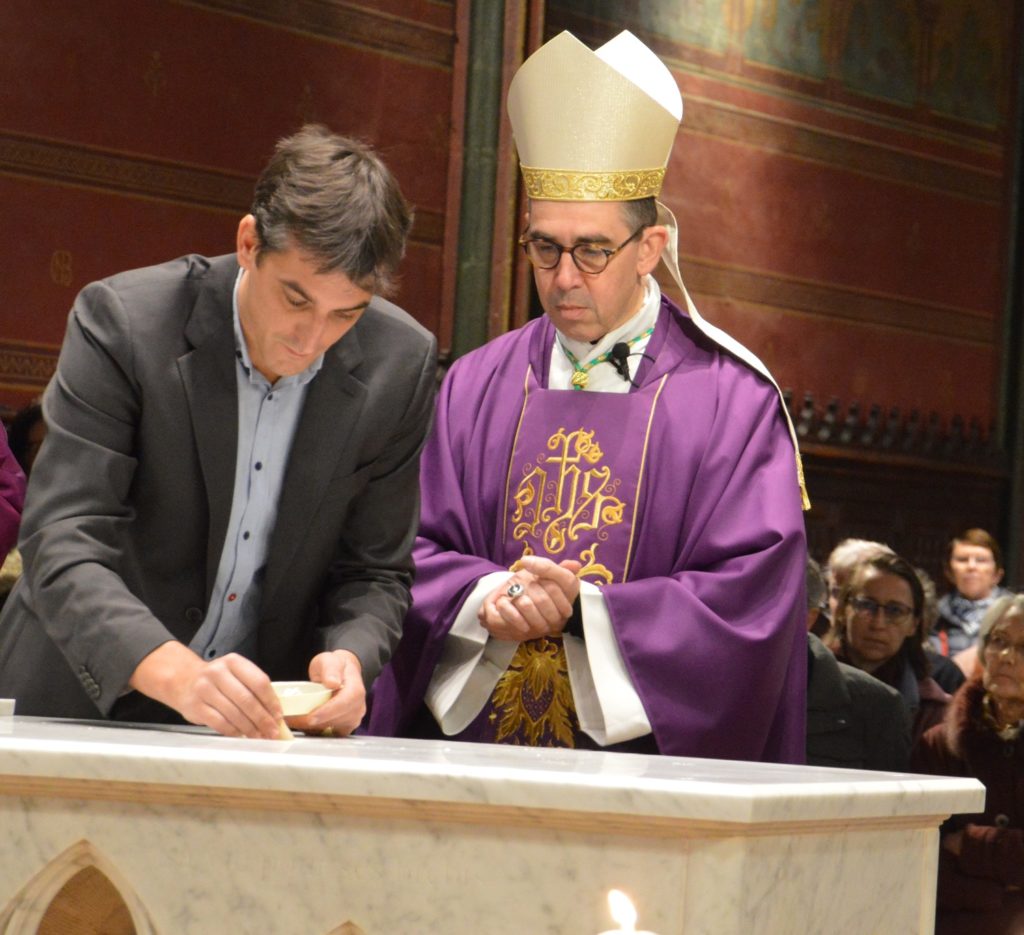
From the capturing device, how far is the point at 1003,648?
15.1 ft

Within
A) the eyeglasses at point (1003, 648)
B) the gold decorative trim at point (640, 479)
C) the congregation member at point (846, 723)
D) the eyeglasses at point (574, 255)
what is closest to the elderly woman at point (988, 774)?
the eyeglasses at point (1003, 648)

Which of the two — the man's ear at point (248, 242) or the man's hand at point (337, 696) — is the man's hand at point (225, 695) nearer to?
the man's hand at point (337, 696)

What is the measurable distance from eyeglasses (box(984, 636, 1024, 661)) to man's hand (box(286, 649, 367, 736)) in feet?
8.43

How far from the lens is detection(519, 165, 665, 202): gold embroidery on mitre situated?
348cm

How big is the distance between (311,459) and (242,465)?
108 millimetres

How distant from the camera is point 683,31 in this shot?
9414 millimetres

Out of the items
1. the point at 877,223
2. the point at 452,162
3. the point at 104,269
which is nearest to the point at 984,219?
the point at 877,223

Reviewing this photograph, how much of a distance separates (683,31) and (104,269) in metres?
3.92

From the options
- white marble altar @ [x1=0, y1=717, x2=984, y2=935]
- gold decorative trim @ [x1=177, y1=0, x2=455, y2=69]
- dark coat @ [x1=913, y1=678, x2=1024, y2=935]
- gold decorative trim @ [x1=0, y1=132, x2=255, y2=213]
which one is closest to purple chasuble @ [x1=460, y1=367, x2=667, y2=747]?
white marble altar @ [x1=0, y1=717, x2=984, y2=935]

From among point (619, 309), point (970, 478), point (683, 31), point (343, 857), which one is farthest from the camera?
point (970, 478)

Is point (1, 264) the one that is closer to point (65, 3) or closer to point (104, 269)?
point (104, 269)

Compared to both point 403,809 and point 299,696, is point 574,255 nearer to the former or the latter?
point 299,696

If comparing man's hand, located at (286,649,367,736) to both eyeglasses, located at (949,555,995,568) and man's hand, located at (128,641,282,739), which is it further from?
eyeglasses, located at (949,555,995,568)

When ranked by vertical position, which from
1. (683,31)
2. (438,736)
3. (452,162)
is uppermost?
(683,31)
